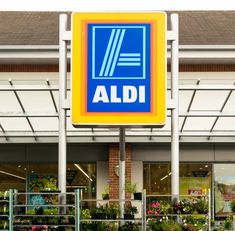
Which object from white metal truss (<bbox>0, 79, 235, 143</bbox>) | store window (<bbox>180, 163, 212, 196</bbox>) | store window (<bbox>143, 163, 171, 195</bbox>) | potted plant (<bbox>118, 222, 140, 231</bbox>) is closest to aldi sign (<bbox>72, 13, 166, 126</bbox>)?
potted plant (<bbox>118, 222, 140, 231</bbox>)

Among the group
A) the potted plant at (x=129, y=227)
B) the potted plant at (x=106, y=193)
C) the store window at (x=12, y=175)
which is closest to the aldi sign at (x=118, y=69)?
the potted plant at (x=129, y=227)

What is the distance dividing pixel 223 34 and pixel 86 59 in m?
11.3

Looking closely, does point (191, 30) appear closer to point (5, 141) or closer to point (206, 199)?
point (5, 141)

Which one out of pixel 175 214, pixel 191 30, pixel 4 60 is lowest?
pixel 175 214

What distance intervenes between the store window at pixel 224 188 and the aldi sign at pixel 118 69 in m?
10.1

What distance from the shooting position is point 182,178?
73.7 ft

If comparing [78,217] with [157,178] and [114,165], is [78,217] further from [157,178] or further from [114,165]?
[157,178]

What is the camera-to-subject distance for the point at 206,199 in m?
14.6

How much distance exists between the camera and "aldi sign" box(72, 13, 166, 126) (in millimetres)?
12898

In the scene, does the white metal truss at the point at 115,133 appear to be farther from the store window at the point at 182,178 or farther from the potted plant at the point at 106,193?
the potted plant at the point at 106,193

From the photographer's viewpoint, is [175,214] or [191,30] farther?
[191,30]

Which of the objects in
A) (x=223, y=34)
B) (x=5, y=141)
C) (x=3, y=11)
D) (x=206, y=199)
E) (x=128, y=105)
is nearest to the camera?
(x=128, y=105)

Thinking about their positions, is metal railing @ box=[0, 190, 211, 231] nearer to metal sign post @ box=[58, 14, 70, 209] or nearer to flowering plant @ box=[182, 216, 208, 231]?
flowering plant @ box=[182, 216, 208, 231]
